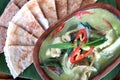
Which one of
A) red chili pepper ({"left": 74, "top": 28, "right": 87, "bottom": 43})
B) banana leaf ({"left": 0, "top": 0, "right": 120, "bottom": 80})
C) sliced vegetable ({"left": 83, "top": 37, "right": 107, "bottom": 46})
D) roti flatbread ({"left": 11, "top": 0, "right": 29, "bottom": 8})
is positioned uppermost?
roti flatbread ({"left": 11, "top": 0, "right": 29, "bottom": 8})

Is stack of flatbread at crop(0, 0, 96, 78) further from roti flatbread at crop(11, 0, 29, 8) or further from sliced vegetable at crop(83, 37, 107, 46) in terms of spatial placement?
sliced vegetable at crop(83, 37, 107, 46)

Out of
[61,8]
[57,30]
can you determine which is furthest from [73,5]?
A: [57,30]

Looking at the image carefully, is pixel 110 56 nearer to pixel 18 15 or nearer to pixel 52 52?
pixel 52 52

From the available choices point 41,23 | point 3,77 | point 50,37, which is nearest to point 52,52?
point 50,37

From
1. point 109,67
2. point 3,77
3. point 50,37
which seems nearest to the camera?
point 109,67

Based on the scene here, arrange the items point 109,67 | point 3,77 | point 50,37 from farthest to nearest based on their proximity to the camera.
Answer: point 3,77 → point 50,37 → point 109,67

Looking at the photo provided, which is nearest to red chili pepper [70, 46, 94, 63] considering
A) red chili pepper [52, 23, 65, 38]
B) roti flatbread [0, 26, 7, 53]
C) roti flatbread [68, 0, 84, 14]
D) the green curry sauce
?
the green curry sauce

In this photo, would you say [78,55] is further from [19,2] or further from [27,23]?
[19,2]
